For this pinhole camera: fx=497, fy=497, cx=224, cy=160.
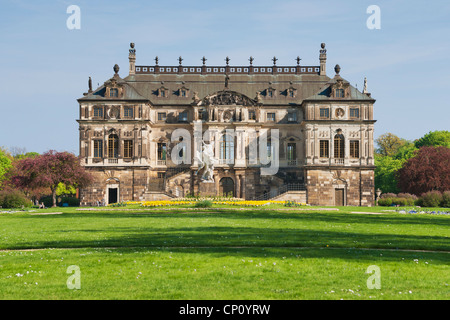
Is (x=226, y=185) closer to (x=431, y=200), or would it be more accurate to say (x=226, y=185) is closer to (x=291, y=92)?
(x=291, y=92)

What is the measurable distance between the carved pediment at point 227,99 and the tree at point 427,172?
25119 mm

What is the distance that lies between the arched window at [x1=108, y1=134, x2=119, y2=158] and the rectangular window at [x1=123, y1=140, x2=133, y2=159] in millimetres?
1047

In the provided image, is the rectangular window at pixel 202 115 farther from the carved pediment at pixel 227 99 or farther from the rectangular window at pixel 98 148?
the rectangular window at pixel 98 148

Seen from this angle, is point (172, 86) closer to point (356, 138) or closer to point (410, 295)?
point (356, 138)

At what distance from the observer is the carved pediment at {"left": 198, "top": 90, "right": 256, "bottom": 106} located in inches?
2685

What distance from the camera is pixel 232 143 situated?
6844cm

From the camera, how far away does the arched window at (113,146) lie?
6794cm

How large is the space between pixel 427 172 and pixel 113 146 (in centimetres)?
4420

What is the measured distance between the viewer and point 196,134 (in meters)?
68.3

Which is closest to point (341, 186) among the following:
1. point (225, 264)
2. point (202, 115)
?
point (202, 115)

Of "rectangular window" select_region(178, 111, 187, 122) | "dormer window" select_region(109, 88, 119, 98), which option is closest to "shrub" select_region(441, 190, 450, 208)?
"rectangular window" select_region(178, 111, 187, 122)

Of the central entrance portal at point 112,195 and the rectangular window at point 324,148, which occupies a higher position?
the rectangular window at point 324,148

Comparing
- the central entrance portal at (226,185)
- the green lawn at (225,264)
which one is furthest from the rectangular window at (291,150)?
the green lawn at (225,264)
